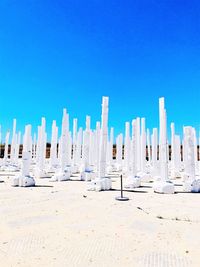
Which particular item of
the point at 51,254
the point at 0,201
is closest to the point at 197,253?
the point at 51,254

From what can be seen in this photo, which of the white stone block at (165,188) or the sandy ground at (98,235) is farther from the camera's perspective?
the white stone block at (165,188)

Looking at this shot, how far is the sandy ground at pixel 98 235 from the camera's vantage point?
3.80 metres

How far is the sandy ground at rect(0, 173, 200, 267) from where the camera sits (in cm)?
380

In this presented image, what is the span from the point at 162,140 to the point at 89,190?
14.3 feet

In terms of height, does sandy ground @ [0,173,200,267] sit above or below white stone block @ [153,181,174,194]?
below

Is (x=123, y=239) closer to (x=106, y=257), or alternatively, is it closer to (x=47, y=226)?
(x=106, y=257)

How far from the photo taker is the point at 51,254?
3.96 m

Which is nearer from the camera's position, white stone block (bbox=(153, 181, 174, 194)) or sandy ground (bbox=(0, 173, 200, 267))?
sandy ground (bbox=(0, 173, 200, 267))

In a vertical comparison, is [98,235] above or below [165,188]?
below

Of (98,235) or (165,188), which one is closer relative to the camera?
(98,235)

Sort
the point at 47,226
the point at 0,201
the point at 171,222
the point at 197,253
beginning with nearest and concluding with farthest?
the point at 197,253 → the point at 47,226 → the point at 171,222 → the point at 0,201

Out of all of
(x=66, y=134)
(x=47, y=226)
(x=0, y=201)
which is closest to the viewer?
(x=47, y=226)

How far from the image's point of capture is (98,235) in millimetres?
4930

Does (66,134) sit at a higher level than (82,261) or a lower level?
higher
